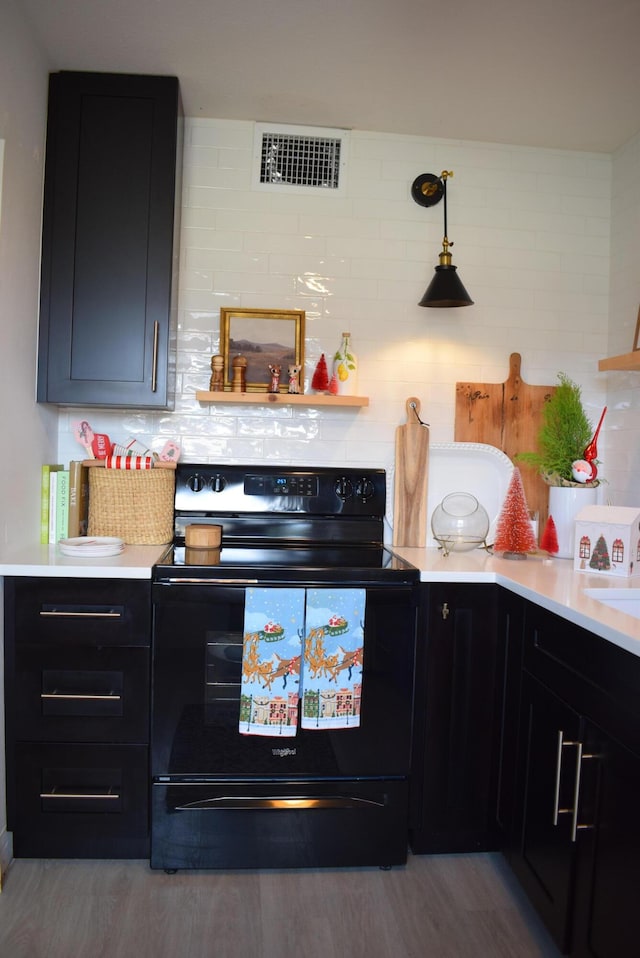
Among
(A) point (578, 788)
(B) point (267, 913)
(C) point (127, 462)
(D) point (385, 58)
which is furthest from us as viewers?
(C) point (127, 462)

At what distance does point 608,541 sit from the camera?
2172 millimetres

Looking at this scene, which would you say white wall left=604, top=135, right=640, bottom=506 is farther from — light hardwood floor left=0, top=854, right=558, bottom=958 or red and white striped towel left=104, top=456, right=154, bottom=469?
red and white striped towel left=104, top=456, right=154, bottom=469

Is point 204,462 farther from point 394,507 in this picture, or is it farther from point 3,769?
point 3,769

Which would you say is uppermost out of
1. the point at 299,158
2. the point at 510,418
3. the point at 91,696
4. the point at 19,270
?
the point at 299,158

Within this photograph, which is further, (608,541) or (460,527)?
(460,527)

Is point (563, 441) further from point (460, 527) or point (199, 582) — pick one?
point (199, 582)

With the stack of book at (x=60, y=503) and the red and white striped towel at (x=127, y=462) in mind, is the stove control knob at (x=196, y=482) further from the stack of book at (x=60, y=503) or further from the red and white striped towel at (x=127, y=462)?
the stack of book at (x=60, y=503)

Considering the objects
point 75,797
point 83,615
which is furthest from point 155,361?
point 75,797

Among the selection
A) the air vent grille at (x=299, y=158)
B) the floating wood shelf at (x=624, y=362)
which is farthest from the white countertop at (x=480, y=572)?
the air vent grille at (x=299, y=158)

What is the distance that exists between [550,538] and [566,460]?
29cm

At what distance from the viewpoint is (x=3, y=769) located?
2090 millimetres

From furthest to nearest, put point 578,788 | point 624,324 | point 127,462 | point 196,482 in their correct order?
1. point 624,324
2. point 196,482
3. point 127,462
4. point 578,788

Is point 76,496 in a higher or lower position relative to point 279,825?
higher

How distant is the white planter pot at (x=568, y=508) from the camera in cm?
254
